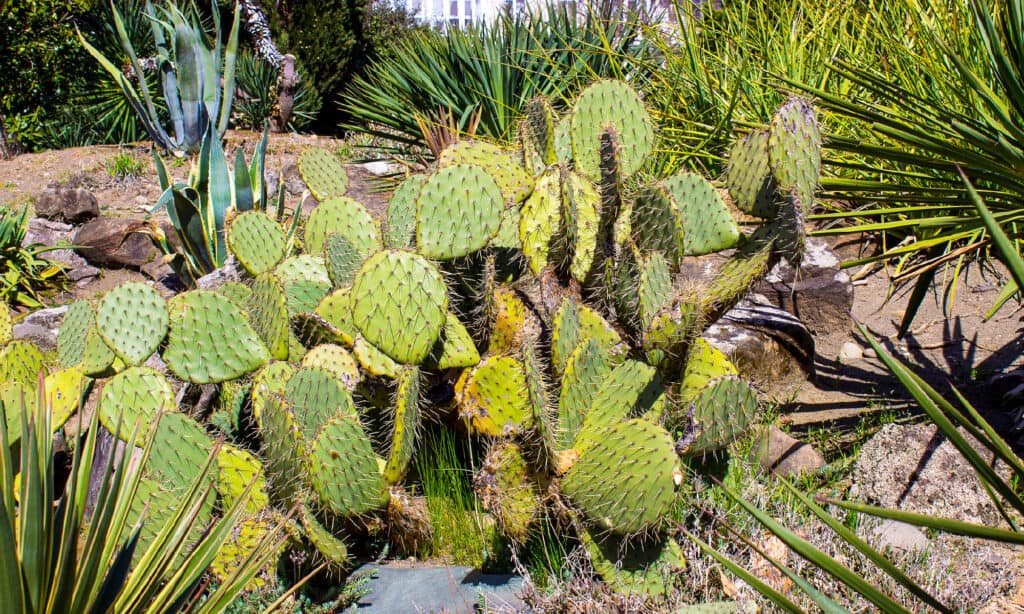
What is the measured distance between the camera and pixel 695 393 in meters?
2.22

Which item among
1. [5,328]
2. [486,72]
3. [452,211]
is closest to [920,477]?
[452,211]

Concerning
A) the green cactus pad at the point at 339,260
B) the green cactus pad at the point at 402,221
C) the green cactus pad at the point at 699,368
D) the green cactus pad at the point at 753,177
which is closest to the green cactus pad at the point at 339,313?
the green cactus pad at the point at 339,260

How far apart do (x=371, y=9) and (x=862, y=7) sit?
10113mm

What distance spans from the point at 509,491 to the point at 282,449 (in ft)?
1.97

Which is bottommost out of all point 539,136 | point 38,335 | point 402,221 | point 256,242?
point 38,335

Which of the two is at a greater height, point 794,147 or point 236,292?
point 794,147

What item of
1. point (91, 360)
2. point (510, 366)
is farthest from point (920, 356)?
point (91, 360)

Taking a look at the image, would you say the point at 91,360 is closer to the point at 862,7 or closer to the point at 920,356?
the point at 920,356

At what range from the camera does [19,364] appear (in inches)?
114

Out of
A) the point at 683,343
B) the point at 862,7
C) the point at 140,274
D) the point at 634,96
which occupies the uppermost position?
the point at 862,7

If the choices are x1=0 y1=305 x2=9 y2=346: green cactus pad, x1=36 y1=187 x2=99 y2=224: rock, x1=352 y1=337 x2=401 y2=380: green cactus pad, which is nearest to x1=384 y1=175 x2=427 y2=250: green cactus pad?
x1=352 y1=337 x2=401 y2=380: green cactus pad

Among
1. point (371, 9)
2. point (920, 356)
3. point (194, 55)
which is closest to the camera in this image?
point (920, 356)

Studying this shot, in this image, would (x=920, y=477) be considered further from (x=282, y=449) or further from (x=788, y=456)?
(x=282, y=449)

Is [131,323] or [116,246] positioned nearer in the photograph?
[131,323]
